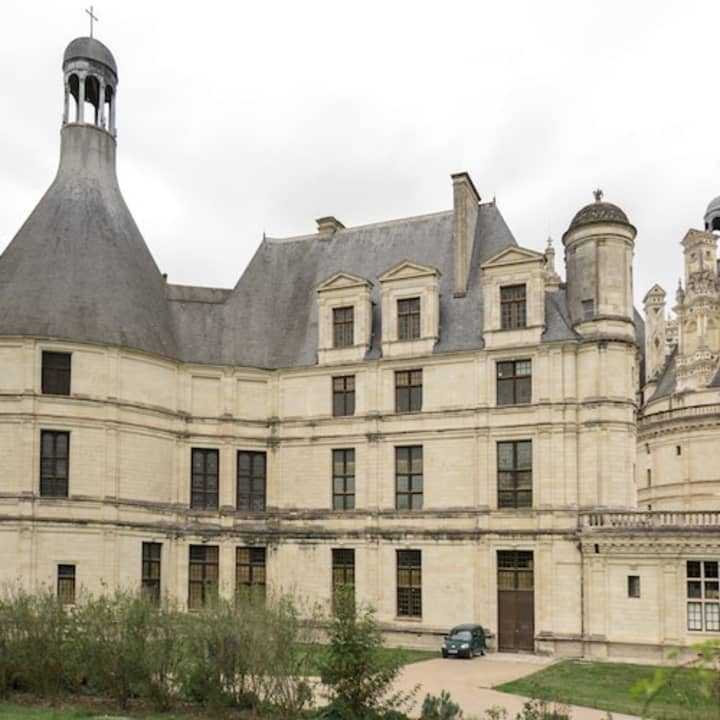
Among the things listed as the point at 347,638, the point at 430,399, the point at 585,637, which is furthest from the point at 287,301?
the point at 347,638

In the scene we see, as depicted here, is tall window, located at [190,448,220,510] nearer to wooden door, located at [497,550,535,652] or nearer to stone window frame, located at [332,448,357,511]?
stone window frame, located at [332,448,357,511]

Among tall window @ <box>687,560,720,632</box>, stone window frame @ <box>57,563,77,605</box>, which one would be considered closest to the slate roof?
stone window frame @ <box>57,563,77,605</box>

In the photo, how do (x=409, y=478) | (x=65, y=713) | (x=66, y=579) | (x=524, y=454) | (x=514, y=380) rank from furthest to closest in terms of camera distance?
(x=409, y=478)
(x=514, y=380)
(x=524, y=454)
(x=66, y=579)
(x=65, y=713)

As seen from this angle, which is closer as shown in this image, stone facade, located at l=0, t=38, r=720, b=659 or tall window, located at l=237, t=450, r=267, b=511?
stone facade, located at l=0, t=38, r=720, b=659

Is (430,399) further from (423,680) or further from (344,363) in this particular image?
(423,680)

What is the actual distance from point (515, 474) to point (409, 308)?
22.4ft

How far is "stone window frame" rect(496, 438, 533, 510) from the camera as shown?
30.4m

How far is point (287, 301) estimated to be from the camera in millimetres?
36844

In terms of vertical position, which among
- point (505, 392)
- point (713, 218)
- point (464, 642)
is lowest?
point (464, 642)

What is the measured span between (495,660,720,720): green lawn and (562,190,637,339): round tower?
1039 centimetres

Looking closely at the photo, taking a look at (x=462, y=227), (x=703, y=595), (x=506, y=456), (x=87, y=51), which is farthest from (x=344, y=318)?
(x=703, y=595)

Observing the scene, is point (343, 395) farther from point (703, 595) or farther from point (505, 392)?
point (703, 595)

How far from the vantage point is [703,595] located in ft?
89.6

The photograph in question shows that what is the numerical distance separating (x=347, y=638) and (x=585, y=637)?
Result: 49.5 ft
